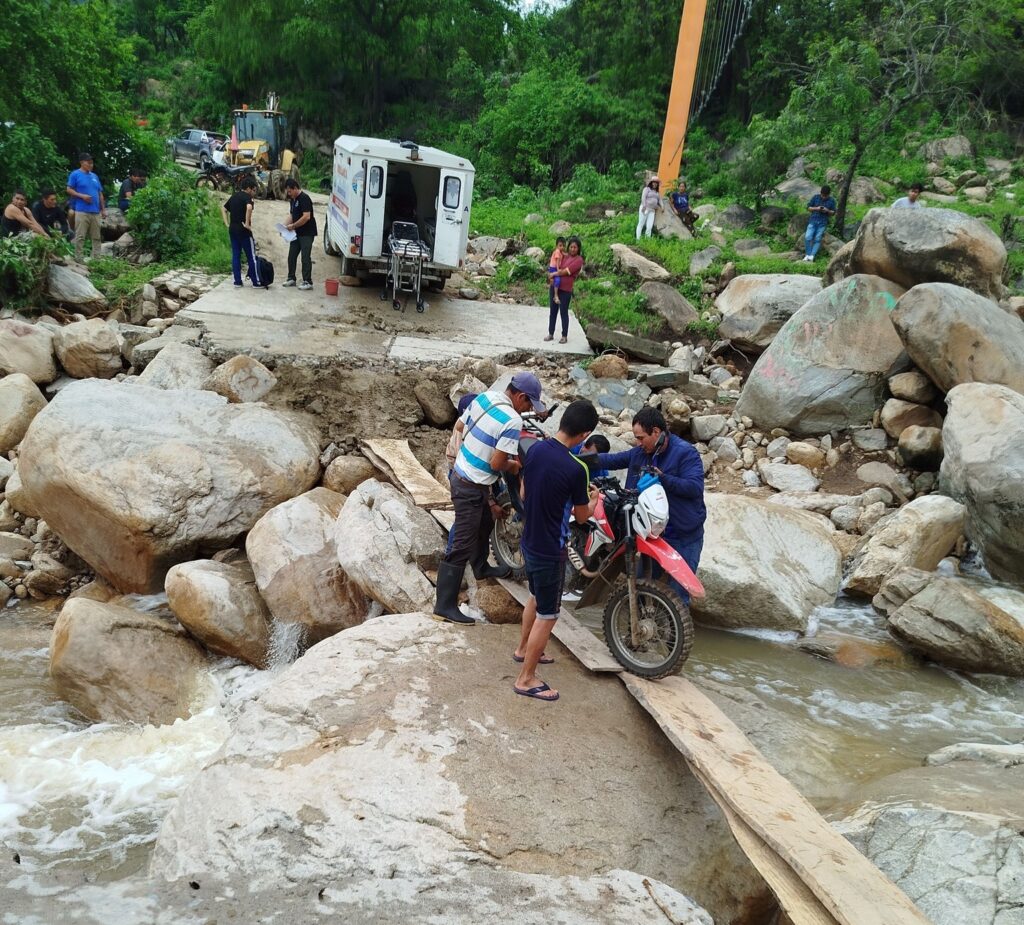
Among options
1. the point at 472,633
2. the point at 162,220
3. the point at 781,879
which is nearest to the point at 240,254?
the point at 162,220

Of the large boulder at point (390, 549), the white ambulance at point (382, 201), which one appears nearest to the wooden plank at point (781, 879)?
the large boulder at point (390, 549)

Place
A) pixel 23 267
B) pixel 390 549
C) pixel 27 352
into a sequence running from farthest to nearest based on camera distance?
pixel 23 267 < pixel 27 352 < pixel 390 549

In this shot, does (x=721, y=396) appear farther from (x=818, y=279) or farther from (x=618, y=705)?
(x=618, y=705)

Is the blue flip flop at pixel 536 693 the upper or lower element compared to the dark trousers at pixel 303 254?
lower

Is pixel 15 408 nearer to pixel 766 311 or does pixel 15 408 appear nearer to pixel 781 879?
pixel 781 879

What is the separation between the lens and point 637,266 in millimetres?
13852

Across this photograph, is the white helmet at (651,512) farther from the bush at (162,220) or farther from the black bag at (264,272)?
the bush at (162,220)

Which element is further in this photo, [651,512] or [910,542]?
[910,542]

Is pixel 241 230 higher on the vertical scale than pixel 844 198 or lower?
lower

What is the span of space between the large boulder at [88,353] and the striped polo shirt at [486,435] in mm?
6407

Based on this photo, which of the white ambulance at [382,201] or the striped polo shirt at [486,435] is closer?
the striped polo shirt at [486,435]

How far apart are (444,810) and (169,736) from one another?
2.68 metres

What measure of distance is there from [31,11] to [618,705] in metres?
16.7

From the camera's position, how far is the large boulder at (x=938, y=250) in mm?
9211
